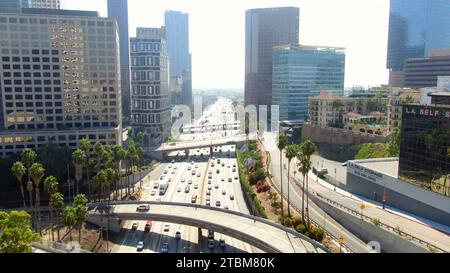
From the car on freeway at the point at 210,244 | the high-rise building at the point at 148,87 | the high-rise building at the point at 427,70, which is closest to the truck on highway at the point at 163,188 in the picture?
the car on freeway at the point at 210,244

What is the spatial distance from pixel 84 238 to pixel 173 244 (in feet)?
46.6

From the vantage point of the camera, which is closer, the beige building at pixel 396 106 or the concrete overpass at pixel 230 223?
the concrete overpass at pixel 230 223

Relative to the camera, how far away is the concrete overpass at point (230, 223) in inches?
1905

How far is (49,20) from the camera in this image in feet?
336

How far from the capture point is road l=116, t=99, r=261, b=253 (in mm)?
58562

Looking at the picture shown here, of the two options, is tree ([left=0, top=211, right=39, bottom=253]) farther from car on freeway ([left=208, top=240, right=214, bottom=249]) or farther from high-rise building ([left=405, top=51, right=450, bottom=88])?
high-rise building ([left=405, top=51, right=450, bottom=88])

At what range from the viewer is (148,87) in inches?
5851

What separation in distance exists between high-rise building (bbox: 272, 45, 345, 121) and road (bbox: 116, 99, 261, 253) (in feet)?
126

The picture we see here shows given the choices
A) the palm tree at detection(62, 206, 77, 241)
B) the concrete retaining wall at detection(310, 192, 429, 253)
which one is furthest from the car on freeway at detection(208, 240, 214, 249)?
the concrete retaining wall at detection(310, 192, 429, 253)

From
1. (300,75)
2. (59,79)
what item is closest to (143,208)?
(59,79)

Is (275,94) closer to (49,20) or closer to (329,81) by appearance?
(329,81)

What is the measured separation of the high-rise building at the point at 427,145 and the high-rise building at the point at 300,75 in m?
108

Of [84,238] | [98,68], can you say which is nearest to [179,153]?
[98,68]

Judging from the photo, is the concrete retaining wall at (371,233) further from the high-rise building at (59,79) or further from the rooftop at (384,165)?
the high-rise building at (59,79)
